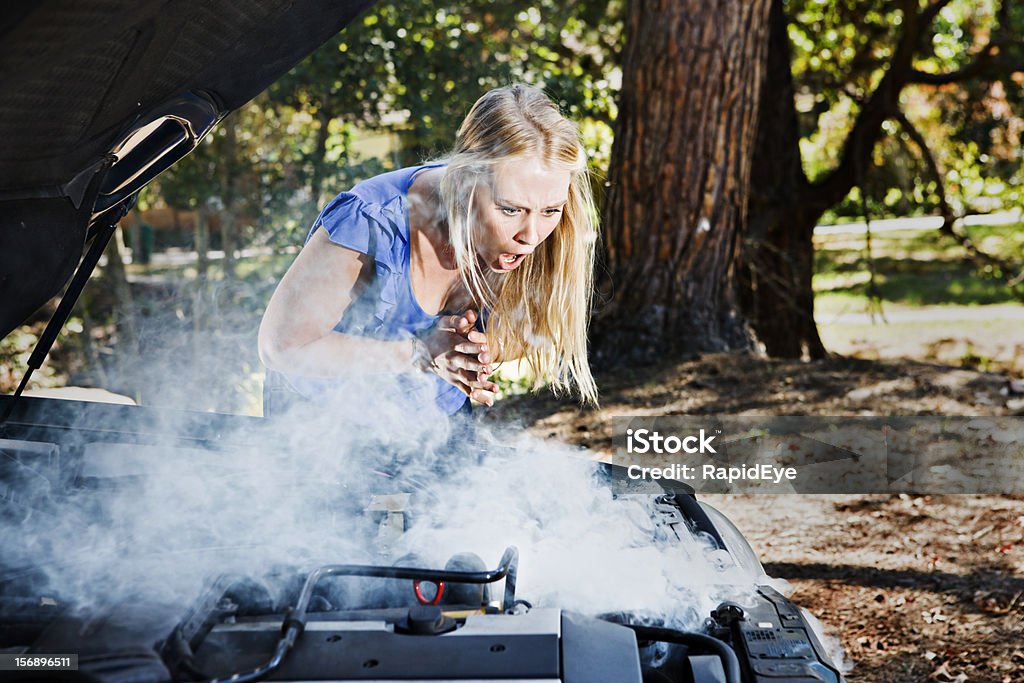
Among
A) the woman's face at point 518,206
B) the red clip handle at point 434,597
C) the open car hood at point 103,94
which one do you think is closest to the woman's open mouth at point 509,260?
the woman's face at point 518,206

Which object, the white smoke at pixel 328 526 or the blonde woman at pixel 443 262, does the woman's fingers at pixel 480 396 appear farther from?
the white smoke at pixel 328 526

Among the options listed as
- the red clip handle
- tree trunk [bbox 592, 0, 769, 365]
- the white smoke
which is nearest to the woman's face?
the white smoke

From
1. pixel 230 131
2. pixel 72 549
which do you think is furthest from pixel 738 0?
pixel 72 549

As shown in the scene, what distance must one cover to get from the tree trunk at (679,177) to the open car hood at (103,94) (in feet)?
12.8

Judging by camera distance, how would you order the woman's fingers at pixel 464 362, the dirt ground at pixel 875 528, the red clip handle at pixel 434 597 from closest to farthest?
the red clip handle at pixel 434 597
the woman's fingers at pixel 464 362
the dirt ground at pixel 875 528

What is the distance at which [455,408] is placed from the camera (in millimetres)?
2928

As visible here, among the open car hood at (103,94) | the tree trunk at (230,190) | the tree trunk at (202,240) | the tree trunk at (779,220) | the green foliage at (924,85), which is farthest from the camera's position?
the green foliage at (924,85)

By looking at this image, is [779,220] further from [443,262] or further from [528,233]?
[528,233]

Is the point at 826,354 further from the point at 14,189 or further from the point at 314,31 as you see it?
the point at 14,189

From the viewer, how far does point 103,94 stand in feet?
5.65

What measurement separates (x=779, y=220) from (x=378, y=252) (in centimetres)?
647

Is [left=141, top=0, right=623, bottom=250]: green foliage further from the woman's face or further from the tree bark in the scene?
the woman's face

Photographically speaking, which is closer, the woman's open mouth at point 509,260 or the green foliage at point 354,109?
the woman's open mouth at point 509,260

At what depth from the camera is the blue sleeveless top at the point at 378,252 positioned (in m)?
2.56
